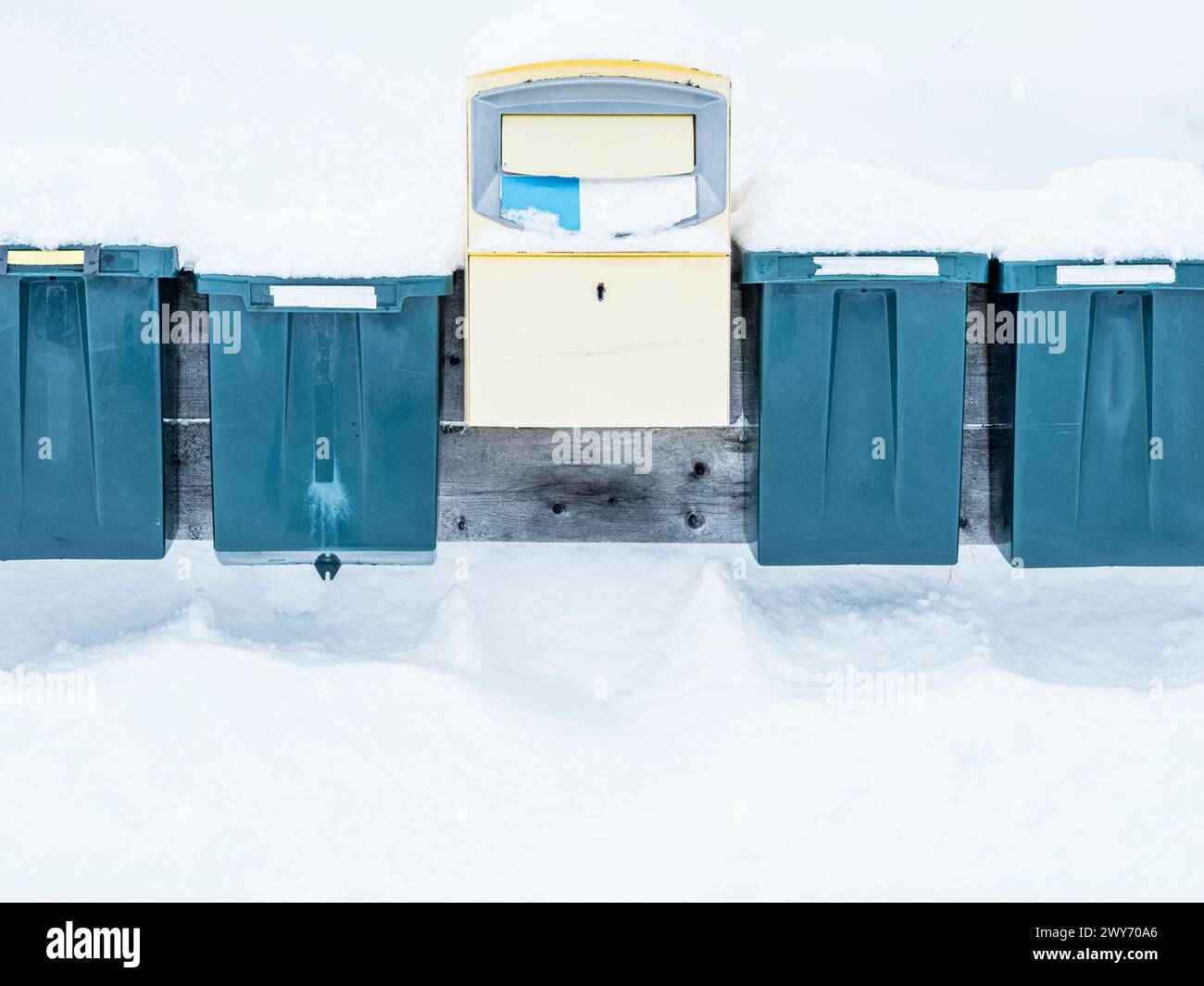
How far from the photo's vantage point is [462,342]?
10.2 ft

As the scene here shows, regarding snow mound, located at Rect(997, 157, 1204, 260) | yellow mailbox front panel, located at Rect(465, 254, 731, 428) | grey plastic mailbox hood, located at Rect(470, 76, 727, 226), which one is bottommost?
yellow mailbox front panel, located at Rect(465, 254, 731, 428)

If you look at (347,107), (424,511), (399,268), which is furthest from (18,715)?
(347,107)

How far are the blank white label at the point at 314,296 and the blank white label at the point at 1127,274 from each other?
5.76 feet

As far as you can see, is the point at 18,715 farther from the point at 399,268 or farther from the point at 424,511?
the point at 399,268

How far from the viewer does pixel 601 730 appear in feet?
8.93

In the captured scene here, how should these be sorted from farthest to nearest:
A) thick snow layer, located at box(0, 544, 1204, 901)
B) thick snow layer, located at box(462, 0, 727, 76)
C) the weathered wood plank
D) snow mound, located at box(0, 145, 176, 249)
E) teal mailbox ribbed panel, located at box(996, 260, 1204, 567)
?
the weathered wood plank → teal mailbox ribbed panel, located at box(996, 260, 1204, 567) → snow mound, located at box(0, 145, 176, 249) → thick snow layer, located at box(462, 0, 727, 76) → thick snow layer, located at box(0, 544, 1204, 901)

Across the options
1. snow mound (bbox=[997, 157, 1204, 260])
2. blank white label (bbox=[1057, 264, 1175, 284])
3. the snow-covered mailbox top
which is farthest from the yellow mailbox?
blank white label (bbox=[1057, 264, 1175, 284])

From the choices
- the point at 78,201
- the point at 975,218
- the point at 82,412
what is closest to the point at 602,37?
the point at 975,218

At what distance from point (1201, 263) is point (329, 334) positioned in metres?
2.15

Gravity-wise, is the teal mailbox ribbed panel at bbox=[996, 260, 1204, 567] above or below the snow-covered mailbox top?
below

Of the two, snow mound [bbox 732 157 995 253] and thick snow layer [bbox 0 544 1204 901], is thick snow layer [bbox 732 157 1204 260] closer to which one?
snow mound [bbox 732 157 995 253]

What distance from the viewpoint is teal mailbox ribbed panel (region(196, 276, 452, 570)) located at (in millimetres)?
2834

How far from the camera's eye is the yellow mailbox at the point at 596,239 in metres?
2.66

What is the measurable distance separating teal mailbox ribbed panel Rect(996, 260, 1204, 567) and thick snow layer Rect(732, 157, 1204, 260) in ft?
0.29
